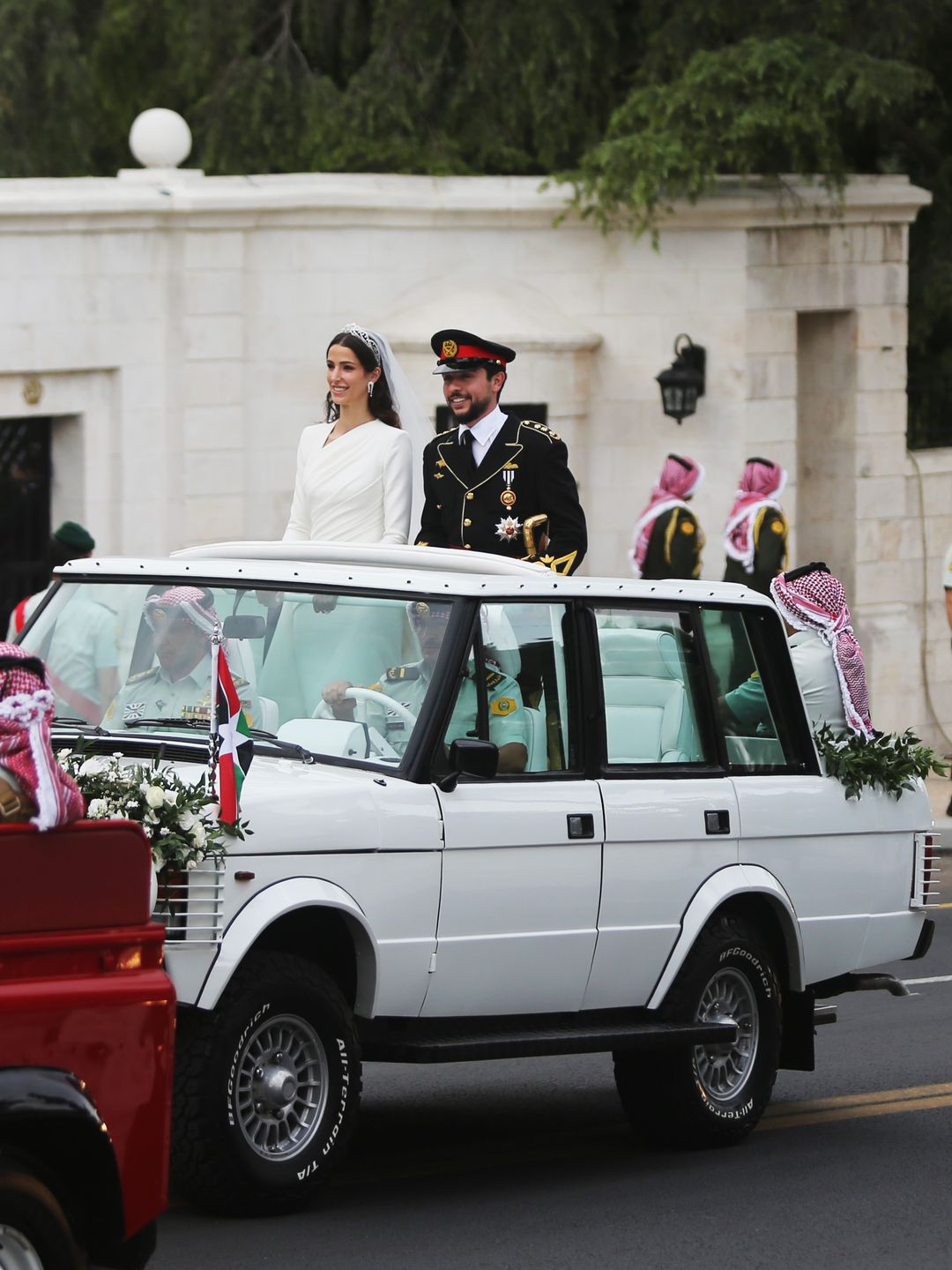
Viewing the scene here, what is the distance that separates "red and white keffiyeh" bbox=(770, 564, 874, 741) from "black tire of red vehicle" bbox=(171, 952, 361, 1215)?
121 inches

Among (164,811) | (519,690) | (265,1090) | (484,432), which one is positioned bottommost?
(265,1090)

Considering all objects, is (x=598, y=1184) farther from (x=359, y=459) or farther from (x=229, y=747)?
(x=359, y=459)

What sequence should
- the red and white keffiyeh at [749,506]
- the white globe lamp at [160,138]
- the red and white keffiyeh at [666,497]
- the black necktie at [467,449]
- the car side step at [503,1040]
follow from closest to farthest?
1. the car side step at [503,1040]
2. the black necktie at [467,449]
3. the red and white keffiyeh at [749,506]
4. the red and white keffiyeh at [666,497]
5. the white globe lamp at [160,138]

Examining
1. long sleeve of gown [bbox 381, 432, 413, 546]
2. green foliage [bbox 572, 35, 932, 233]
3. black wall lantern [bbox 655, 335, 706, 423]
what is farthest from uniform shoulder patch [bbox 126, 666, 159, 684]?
black wall lantern [bbox 655, 335, 706, 423]

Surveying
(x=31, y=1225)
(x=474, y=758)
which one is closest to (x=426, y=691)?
(x=474, y=758)

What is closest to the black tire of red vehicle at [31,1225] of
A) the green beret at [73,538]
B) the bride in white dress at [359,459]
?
the bride in white dress at [359,459]

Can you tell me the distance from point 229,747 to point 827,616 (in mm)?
3527

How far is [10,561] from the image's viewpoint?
16953 mm

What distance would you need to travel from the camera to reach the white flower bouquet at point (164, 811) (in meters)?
6.21

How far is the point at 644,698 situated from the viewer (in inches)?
312

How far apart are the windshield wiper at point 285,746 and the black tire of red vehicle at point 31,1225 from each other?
7.48ft

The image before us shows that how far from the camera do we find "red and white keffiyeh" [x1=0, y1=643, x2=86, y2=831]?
531 cm

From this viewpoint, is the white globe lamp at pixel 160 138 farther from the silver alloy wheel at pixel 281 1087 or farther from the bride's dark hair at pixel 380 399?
the silver alloy wheel at pixel 281 1087

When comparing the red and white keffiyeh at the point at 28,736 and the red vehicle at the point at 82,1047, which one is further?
the red and white keffiyeh at the point at 28,736
